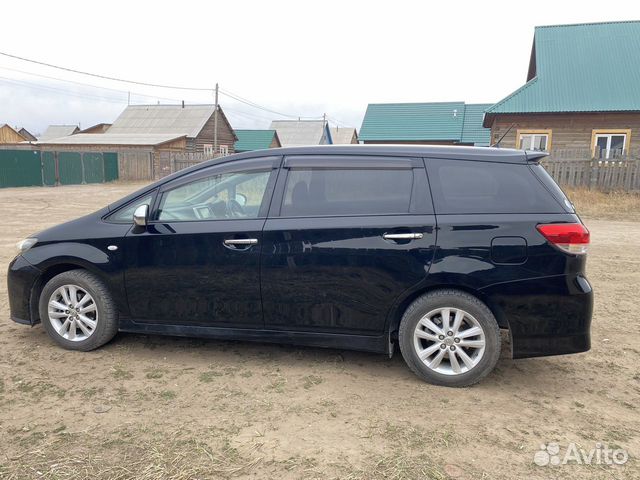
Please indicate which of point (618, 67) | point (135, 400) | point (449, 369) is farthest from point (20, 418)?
point (618, 67)

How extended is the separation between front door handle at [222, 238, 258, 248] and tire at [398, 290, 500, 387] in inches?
50.9

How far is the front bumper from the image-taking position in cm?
426

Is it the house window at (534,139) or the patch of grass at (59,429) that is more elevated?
the house window at (534,139)

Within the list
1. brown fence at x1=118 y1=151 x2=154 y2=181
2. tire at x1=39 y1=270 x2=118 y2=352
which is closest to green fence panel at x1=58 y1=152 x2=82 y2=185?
brown fence at x1=118 y1=151 x2=154 y2=181

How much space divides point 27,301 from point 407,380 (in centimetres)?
331

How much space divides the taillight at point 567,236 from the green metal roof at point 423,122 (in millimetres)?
29946

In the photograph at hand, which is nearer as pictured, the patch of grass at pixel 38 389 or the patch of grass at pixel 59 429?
the patch of grass at pixel 59 429

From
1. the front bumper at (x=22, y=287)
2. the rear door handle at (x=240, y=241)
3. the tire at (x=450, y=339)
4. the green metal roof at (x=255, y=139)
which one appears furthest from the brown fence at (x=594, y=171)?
the green metal roof at (x=255, y=139)

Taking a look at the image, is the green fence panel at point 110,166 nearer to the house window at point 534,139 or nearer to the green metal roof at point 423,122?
the green metal roof at point 423,122

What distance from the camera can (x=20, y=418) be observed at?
3.14m

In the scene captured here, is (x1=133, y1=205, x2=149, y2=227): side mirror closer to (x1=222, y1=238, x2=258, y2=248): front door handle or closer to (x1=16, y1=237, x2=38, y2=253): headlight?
(x1=222, y1=238, x2=258, y2=248): front door handle

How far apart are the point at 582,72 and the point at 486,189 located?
20.0 m

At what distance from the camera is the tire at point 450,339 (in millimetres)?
3520

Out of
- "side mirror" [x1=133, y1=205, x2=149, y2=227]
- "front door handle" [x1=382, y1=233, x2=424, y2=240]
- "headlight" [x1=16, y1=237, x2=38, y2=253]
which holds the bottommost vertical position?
"headlight" [x1=16, y1=237, x2=38, y2=253]
